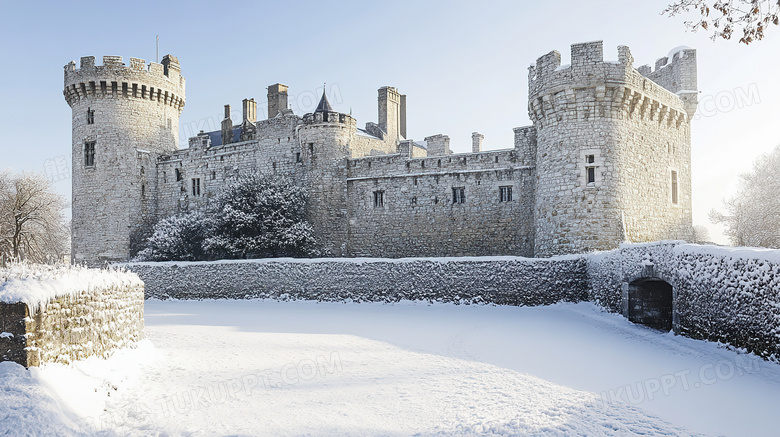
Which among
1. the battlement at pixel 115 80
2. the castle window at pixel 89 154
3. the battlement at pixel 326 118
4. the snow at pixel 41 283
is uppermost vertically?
the battlement at pixel 115 80

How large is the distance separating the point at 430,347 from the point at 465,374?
7.12 feet

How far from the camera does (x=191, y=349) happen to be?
1023 centimetres

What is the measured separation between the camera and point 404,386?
7.34 metres

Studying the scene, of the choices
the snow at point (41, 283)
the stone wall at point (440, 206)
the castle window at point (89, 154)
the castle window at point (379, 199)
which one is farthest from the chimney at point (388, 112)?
the snow at point (41, 283)

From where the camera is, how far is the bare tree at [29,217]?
1175 inches

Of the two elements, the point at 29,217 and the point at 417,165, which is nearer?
Result: the point at 417,165

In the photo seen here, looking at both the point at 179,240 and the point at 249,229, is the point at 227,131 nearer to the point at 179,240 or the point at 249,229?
the point at 179,240

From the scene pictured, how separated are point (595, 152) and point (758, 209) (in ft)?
54.7

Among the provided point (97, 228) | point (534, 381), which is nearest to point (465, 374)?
point (534, 381)

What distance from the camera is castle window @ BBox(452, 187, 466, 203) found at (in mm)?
24152

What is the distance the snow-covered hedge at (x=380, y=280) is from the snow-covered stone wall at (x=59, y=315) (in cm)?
1040

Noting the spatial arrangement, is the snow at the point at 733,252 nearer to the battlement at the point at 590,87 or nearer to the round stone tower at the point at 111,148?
the battlement at the point at 590,87

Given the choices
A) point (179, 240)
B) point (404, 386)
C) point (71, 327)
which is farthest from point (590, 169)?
point (179, 240)

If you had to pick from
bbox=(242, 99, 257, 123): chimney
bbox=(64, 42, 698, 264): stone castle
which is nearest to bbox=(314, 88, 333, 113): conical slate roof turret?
bbox=(64, 42, 698, 264): stone castle
